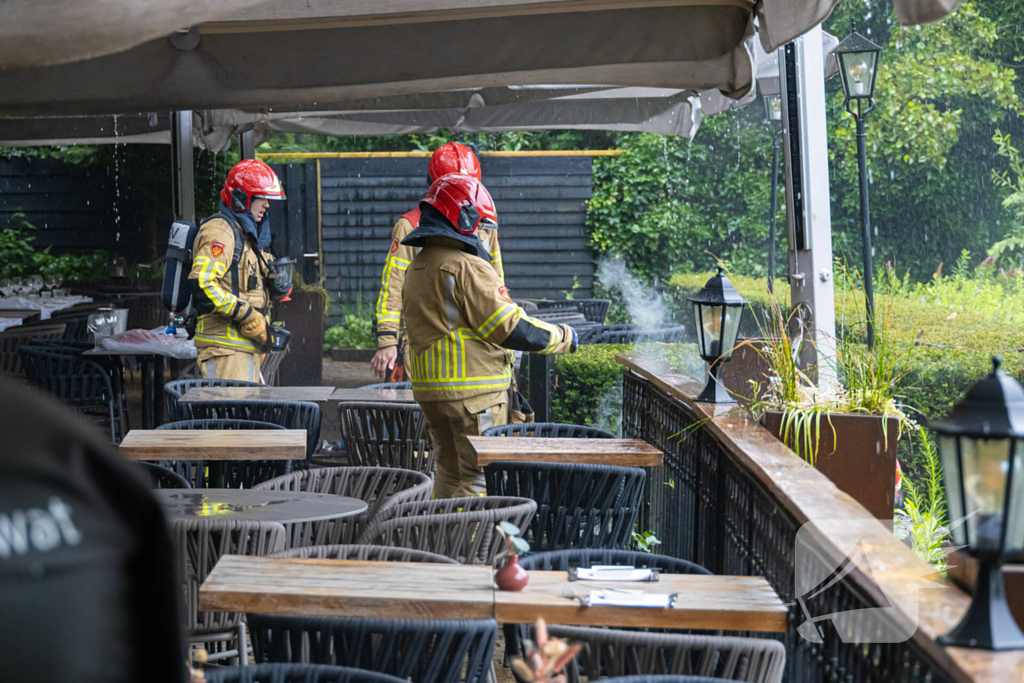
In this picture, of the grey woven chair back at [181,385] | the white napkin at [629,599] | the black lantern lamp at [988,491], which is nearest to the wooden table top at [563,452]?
the white napkin at [629,599]

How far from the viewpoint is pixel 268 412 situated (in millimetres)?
5289

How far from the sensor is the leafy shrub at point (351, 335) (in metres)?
13.8

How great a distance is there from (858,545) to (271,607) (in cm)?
136

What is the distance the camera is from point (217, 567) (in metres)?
2.68

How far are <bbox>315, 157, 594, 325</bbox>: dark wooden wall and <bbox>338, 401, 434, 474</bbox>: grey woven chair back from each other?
8713mm

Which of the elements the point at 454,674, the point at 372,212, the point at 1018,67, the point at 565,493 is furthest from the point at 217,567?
the point at 1018,67

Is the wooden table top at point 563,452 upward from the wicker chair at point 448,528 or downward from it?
upward

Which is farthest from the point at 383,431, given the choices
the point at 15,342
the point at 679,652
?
the point at 15,342

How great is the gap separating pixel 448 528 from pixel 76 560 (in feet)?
8.82

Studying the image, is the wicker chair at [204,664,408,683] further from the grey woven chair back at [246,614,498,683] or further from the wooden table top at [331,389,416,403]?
the wooden table top at [331,389,416,403]

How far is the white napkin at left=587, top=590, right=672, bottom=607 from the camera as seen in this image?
7.78 feet

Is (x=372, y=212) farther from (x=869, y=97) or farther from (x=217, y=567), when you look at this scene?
(x=217, y=567)

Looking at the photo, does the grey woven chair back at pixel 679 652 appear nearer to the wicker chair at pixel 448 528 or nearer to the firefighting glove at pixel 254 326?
the wicker chair at pixel 448 528

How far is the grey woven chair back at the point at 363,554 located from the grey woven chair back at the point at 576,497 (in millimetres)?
844
